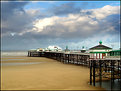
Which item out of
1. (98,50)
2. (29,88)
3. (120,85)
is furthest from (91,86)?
(29,88)

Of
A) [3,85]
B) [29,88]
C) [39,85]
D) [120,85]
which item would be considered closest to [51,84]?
[39,85]

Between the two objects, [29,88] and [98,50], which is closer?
[29,88]

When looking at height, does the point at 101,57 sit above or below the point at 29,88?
above

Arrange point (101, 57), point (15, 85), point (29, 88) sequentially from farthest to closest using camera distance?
point (101, 57) → point (15, 85) → point (29, 88)

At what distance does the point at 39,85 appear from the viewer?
14.9m

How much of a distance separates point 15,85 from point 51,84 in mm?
3535

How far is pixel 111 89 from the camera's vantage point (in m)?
14.4

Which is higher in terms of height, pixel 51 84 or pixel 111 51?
pixel 111 51

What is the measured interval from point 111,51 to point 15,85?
1087cm

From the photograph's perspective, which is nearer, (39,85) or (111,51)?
(39,85)

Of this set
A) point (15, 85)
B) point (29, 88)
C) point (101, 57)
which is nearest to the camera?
point (29, 88)

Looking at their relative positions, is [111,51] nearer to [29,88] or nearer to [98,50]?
[98,50]

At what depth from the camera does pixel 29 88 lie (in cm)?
1396

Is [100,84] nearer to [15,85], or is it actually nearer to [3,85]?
[15,85]
